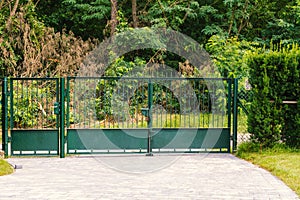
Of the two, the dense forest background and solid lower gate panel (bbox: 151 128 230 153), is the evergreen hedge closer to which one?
solid lower gate panel (bbox: 151 128 230 153)

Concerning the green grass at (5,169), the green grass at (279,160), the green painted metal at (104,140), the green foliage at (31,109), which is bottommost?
the green grass at (5,169)

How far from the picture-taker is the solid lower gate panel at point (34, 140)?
11.7 meters

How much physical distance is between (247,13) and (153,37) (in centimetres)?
495

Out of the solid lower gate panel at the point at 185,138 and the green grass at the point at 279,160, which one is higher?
the solid lower gate panel at the point at 185,138

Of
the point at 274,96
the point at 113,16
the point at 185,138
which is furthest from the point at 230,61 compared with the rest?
the point at 185,138

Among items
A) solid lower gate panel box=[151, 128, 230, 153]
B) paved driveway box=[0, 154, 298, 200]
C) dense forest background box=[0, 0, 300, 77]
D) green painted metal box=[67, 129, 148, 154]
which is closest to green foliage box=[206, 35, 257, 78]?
dense forest background box=[0, 0, 300, 77]

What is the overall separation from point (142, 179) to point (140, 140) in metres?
3.11

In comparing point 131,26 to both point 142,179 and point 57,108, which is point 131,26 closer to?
point 57,108

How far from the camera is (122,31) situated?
74.1 feet

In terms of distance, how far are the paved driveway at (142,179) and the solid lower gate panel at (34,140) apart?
0.25 meters

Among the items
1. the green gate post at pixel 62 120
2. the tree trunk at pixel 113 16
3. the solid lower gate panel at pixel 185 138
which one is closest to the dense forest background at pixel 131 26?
the tree trunk at pixel 113 16

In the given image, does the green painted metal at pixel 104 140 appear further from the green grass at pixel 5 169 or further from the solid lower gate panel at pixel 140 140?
the green grass at pixel 5 169

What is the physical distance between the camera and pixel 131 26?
24.8m

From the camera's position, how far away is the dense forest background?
19.6m
